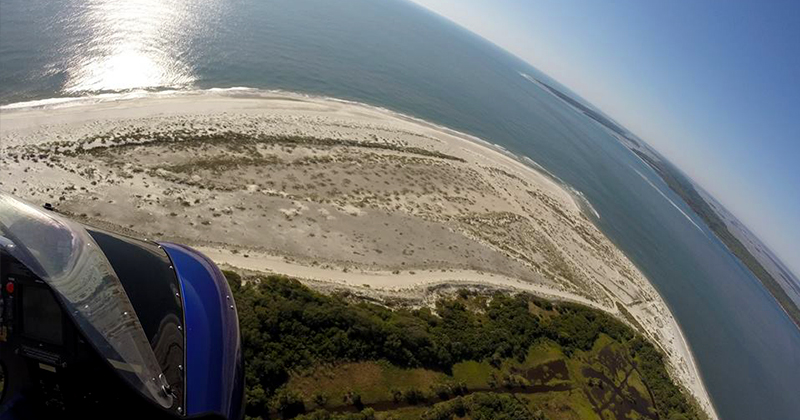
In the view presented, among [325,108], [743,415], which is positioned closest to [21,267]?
[325,108]

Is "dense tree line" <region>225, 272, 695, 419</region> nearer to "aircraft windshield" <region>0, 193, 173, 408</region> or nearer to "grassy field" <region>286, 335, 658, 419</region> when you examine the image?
"grassy field" <region>286, 335, 658, 419</region>

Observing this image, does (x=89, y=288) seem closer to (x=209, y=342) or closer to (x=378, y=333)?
(x=209, y=342)

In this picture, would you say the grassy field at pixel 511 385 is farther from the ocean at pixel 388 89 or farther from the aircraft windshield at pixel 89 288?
the ocean at pixel 388 89

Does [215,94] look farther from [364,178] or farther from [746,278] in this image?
[746,278]

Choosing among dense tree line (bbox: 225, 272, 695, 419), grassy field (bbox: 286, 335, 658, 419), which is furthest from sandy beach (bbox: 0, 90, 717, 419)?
grassy field (bbox: 286, 335, 658, 419)

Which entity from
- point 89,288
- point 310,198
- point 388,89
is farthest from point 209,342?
point 388,89

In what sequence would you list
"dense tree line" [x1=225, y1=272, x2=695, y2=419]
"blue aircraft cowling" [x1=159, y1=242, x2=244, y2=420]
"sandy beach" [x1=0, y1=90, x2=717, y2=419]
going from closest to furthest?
1. "blue aircraft cowling" [x1=159, y1=242, x2=244, y2=420]
2. "dense tree line" [x1=225, y1=272, x2=695, y2=419]
3. "sandy beach" [x1=0, y1=90, x2=717, y2=419]
